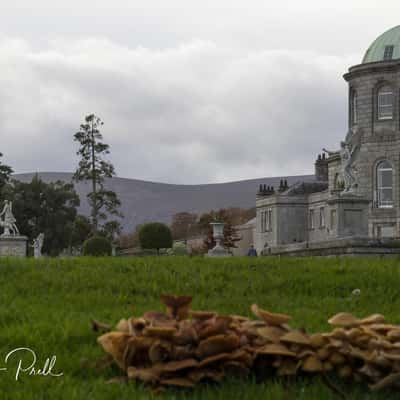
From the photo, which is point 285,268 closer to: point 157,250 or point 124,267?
point 124,267

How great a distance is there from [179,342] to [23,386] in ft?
3.98

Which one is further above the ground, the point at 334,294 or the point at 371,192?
the point at 371,192

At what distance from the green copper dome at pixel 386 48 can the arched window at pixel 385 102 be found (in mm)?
2044

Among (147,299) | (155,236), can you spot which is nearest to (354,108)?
(155,236)

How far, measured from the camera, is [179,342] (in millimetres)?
7203

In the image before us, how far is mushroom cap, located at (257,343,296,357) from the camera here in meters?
7.23

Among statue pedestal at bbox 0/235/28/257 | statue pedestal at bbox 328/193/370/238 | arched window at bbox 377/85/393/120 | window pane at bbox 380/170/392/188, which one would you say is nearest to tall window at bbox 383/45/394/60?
arched window at bbox 377/85/393/120

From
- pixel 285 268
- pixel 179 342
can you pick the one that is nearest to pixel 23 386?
pixel 179 342

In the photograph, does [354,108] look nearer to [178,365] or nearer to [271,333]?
[271,333]

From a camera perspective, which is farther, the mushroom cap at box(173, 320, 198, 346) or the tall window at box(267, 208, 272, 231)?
the tall window at box(267, 208, 272, 231)

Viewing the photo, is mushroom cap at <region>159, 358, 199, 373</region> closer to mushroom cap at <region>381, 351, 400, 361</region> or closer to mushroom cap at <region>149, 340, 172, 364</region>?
mushroom cap at <region>149, 340, 172, 364</region>

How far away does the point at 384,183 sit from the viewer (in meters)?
68.6

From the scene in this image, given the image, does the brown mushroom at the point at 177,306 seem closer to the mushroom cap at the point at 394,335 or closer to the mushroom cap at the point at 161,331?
the mushroom cap at the point at 161,331

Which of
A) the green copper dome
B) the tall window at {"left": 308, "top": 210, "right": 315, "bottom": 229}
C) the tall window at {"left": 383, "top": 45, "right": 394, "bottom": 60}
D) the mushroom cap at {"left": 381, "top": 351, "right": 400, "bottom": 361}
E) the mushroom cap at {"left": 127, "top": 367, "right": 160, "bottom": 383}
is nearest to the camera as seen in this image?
the mushroom cap at {"left": 381, "top": 351, "right": 400, "bottom": 361}
